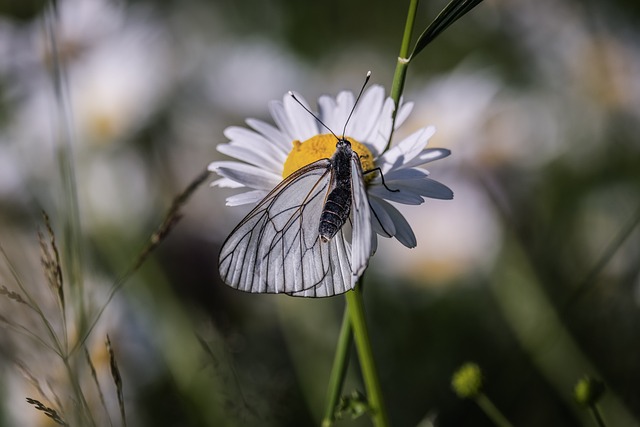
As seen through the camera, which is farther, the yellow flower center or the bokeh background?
the bokeh background

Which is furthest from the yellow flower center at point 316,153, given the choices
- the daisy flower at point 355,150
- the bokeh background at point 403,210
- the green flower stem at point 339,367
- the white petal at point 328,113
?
the bokeh background at point 403,210

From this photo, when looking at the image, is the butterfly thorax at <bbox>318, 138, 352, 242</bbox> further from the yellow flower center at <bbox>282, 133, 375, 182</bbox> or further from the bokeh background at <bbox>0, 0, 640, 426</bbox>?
the bokeh background at <bbox>0, 0, 640, 426</bbox>

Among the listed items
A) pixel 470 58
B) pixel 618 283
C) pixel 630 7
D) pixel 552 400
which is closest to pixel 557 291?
pixel 618 283

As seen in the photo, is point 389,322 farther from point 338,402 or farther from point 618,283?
point 338,402

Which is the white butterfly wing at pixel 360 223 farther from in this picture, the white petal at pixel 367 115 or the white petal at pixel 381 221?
the white petal at pixel 367 115

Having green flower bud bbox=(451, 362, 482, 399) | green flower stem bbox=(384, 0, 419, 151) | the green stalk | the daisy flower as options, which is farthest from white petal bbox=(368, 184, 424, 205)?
the green stalk

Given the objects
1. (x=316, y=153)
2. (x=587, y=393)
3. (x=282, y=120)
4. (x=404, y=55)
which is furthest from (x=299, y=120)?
(x=587, y=393)

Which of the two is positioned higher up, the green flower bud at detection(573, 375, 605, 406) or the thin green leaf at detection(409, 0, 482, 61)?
the thin green leaf at detection(409, 0, 482, 61)
